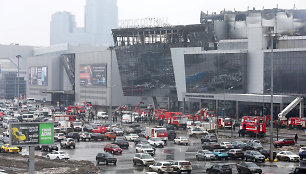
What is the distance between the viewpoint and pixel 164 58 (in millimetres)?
154875

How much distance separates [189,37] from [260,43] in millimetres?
29690

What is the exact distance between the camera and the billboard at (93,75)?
17588 centimetres

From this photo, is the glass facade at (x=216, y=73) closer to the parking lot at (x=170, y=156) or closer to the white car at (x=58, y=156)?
the parking lot at (x=170, y=156)

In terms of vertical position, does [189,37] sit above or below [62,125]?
above

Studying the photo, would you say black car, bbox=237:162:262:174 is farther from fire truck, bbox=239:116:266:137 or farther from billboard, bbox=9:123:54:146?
fire truck, bbox=239:116:266:137

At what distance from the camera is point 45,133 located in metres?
40.8

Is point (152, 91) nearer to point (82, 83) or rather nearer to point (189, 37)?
point (189, 37)

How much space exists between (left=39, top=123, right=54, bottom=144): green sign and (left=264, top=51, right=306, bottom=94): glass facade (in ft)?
277

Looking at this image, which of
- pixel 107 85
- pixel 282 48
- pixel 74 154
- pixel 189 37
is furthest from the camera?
pixel 107 85

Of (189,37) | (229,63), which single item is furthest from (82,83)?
(229,63)

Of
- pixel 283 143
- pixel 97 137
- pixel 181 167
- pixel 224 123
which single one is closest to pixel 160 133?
pixel 97 137

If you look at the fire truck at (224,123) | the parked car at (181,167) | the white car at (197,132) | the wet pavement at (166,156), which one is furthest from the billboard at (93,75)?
the parked car at (181,167)

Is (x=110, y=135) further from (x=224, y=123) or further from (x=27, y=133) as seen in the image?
(x=27, y=133)

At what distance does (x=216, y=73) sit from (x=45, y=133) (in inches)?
3822
